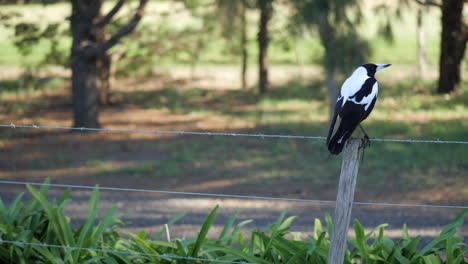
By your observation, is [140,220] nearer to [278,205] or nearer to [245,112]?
→ [278,205]

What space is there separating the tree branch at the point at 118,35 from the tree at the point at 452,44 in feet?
17.3

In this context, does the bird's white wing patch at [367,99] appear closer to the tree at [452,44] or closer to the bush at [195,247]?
the bush at [195,247]

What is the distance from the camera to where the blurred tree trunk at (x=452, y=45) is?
1005 cm

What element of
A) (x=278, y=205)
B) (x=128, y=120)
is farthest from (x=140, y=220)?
(x=128, y=120)

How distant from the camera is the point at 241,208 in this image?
573 cm

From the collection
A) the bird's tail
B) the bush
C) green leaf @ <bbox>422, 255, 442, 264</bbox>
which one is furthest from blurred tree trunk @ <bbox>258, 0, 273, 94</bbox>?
the bird's tail

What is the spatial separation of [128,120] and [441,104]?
19.1ft

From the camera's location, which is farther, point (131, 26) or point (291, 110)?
point (291, 110)

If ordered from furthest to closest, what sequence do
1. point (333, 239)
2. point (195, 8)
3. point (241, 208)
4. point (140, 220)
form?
point (195, 8)
point (241, 208)
point (140, 220)
point (333, 239)

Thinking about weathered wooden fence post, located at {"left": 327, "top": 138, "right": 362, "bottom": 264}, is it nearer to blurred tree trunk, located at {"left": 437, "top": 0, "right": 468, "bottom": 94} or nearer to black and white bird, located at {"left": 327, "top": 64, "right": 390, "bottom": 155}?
black and white bird, located at {"left": 327, "top": 64, "right": 390, "bottom": 155}

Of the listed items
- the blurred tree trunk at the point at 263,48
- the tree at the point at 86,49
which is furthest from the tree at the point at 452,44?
the tree at the point at 86,49

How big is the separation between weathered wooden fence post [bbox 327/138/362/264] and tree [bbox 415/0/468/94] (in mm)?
8117

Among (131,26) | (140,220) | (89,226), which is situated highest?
(131,26)

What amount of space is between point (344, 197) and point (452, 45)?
9.06 metres
